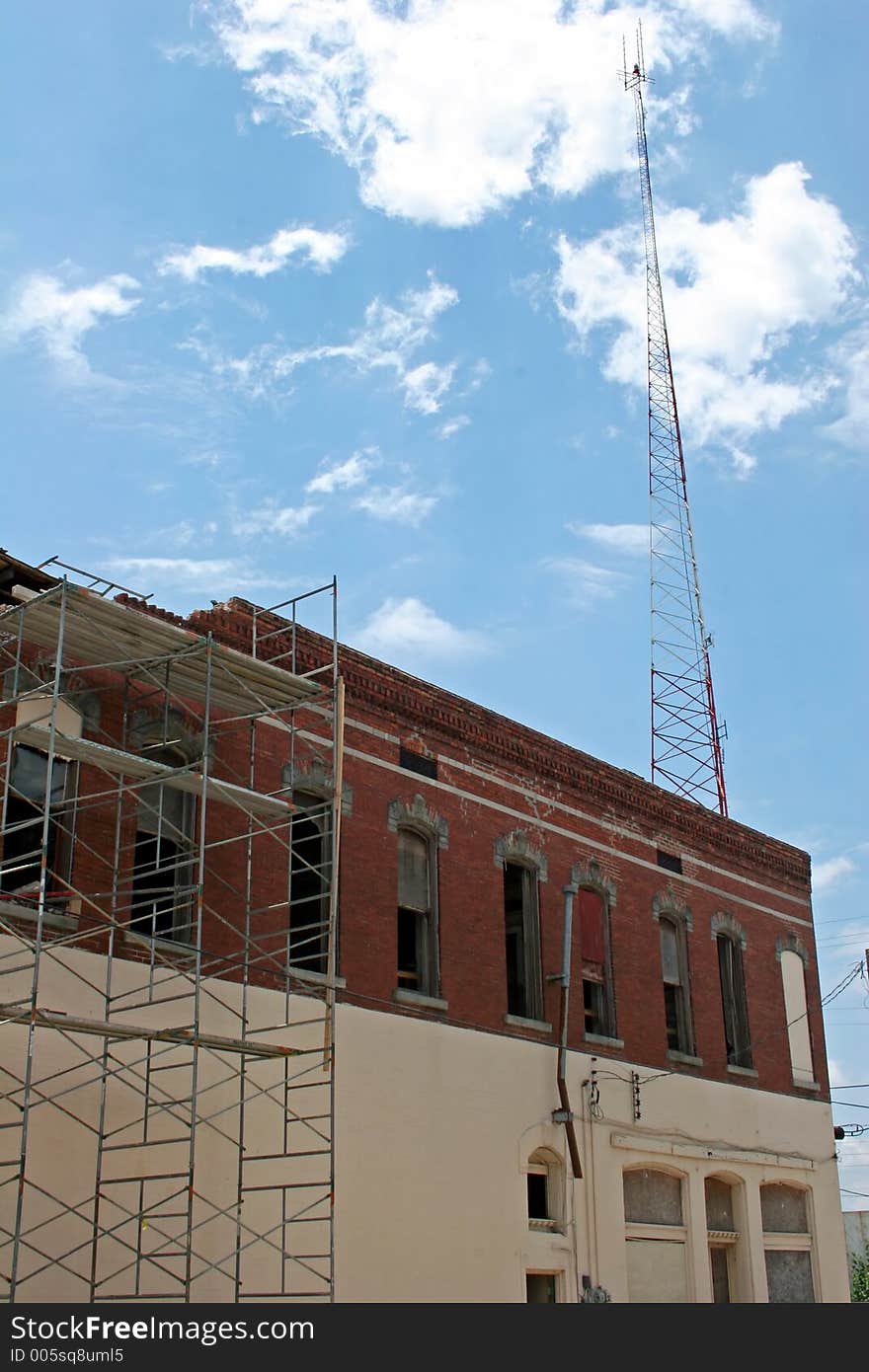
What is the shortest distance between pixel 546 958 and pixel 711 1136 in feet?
16.0

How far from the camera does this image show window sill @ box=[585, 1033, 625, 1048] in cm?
2292

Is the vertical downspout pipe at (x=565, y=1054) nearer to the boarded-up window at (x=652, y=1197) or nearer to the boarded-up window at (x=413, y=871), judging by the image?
the boarded-up window at (x=652, y=1197)

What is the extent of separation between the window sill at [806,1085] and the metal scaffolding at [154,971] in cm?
1267

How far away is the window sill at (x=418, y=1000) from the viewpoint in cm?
1977

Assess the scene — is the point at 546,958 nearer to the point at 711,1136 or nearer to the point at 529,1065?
the point at 529,1065

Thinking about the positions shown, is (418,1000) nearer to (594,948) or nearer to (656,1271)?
(594,948)

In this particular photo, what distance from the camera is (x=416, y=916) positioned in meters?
21.1

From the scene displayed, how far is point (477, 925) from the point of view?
71.1ft

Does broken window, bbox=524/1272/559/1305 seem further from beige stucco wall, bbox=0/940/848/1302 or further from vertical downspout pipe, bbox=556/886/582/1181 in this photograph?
vertical downspout pipe, bbox=556/886/582/1181

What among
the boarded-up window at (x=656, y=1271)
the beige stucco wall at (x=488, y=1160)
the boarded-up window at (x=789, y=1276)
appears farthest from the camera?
the boarded-up window at (x=789, y=1276)

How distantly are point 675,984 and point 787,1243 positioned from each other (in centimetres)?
495

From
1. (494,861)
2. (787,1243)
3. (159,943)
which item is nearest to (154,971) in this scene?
(159,943)

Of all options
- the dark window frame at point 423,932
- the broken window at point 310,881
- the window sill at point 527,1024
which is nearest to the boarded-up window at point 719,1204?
the window sill at point 527,1024

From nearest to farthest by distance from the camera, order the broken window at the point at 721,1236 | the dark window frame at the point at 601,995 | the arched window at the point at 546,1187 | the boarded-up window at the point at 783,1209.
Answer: the arched window at the point at 546,1187 < the dark window frame at the point at 601,995 < the broken window at the point at 721,1236 < the boarded-up window at the point at 783,1209
